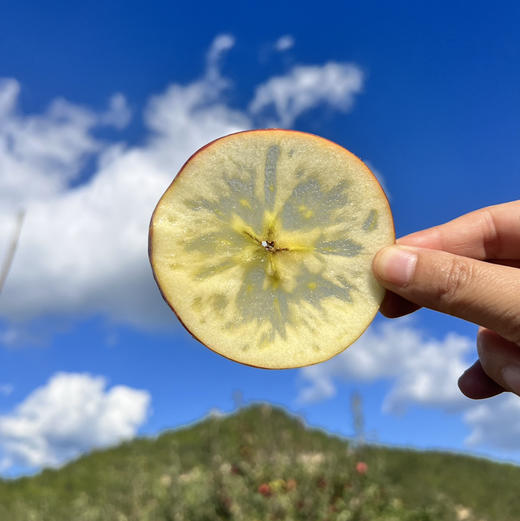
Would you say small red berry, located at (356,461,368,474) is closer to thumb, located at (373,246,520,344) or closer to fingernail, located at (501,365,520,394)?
fingernail, located at (501,365,520,394)

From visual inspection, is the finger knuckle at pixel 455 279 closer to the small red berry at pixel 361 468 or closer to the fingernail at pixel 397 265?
the fingernail at pixel 397 265

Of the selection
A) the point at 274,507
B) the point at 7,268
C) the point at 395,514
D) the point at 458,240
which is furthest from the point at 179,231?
the point at 395,514

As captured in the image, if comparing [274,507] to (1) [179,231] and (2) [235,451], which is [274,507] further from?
(1) [179,231]

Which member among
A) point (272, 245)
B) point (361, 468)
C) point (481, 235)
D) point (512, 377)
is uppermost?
point (361, 468)

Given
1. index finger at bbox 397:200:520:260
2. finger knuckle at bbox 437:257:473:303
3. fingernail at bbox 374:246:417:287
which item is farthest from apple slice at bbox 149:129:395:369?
index finger at bbox 397:200:520:260

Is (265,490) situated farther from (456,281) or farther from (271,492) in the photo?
(456,281)

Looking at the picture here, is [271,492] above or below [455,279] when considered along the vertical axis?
above

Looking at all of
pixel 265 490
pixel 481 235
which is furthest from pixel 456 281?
pixel 265 490
